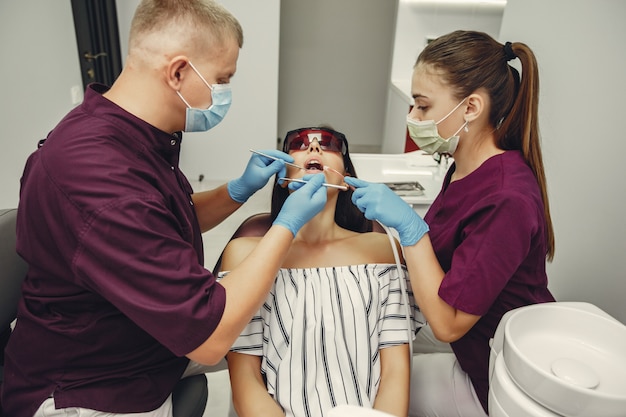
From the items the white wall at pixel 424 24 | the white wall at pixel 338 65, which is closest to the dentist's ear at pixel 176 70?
the white wall at pixel 424 24

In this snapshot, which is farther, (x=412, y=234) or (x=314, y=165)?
(x=314, y=165)

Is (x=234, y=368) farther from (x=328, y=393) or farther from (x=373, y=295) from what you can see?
(x=373, y=295)

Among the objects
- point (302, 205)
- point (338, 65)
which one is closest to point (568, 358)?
point (302, 205)

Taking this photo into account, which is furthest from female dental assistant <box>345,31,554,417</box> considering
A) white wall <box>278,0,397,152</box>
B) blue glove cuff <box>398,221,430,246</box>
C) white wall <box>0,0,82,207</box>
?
white wall <box>278,0,397,152</box>

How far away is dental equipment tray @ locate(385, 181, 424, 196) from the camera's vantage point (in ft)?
6.94

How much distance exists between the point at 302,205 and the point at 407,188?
106 cm

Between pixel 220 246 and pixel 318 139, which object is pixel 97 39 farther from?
pixel 318 139

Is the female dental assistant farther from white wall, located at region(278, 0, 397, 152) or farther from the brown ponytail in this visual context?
white wall, located at region(278, 0, 397, 152)

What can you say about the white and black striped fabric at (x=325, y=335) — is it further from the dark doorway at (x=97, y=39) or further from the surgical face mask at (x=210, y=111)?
the dark doorway at (x=97, y=39)

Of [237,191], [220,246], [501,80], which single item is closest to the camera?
[501,80]

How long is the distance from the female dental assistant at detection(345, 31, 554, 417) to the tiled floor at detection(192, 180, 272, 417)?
2.34 feet

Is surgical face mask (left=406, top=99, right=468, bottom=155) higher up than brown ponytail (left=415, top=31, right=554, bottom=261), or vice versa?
brown ponytail (left=415, top=31, right=554, bottom=261)

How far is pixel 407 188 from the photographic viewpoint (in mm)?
2152

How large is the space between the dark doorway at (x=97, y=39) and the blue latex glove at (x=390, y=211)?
2.65 metres
